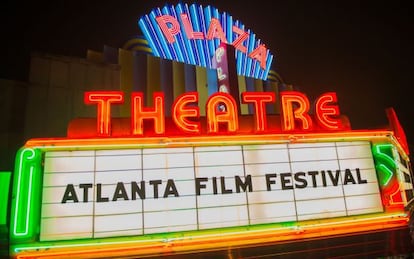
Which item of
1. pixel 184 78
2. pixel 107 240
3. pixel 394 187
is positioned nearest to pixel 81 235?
pixel 107 240

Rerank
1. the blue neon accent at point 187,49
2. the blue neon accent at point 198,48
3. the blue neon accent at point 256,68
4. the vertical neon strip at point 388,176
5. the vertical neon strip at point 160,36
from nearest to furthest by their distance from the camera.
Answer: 1. the vertical neon strip at point 388,176
2. the vertical neon strip at point 160,36
3. the blue neon accent at point 187,49
4. the blue neon accent at point 198,48
5. the blue neon accent at point 256,68

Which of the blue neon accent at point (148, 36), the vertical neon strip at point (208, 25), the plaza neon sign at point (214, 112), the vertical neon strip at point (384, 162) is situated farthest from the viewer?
the vertical neon strip at point (208, 25)

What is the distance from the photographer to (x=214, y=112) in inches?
398

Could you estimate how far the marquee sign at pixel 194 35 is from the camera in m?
20.0

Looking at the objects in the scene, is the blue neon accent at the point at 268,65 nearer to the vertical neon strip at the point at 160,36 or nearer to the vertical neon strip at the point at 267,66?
the vertical neon strip at the point at 267,66

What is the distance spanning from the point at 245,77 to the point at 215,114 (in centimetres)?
1239

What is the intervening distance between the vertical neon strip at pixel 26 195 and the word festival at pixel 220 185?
0.64m

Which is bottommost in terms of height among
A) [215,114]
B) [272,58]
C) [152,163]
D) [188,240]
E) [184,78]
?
[188,240]

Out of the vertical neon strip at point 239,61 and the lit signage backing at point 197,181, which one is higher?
the vertical neon strip at point 239,61

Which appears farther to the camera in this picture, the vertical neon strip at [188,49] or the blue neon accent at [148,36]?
the vertical neon strip at [188,49]

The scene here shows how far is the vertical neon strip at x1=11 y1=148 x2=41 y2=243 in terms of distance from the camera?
26.9 ft

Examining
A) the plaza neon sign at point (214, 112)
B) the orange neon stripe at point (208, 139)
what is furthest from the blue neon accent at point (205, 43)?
the orange neon stripe at point (208, 139)

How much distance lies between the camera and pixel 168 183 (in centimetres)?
927

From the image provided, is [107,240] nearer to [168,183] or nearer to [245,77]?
[168,183]
